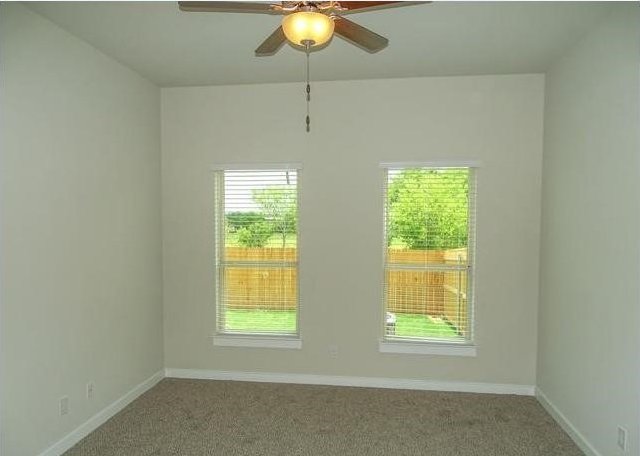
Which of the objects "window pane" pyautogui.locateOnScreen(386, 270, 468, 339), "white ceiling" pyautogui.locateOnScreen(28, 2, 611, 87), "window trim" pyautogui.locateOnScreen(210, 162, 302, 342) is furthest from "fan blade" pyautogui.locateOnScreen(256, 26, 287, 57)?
"window pane" pyautogui.locateOnScreen(386, 270, 468, 339)

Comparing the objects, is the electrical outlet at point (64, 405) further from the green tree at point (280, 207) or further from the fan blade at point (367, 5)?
the fan blade at point (367, 5)

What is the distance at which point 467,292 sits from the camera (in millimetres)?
3688

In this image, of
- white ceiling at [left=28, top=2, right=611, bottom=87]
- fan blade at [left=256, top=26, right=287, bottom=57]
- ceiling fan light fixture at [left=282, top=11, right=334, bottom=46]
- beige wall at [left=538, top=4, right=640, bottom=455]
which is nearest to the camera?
ceiling fan light fixture at [left=282, top=11, right=334, bottom=46]

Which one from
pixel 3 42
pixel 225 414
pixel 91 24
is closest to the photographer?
pixel 3 42

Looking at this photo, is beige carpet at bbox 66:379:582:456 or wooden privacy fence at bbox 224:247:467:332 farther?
wooden privacy fence at bbox 224:247:467:332

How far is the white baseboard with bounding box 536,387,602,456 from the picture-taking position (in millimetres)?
2652

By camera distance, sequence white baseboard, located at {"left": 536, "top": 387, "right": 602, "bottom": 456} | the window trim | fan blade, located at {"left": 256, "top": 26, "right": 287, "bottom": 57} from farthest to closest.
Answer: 1. the window trim
2. white baseboard, located at {"left": 536, "top": 387, "right": 602, "bottom": 456}
3. fan blade, located at {"left": 256, "top": 26, "right": 287, "bottom": 57}

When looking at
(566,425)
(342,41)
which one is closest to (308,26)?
(342,41)

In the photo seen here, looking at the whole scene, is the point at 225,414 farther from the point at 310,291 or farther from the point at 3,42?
the point at 3,42

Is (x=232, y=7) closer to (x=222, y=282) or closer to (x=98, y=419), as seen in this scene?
(x=222, y=282)

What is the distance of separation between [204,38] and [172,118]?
4.24 feet

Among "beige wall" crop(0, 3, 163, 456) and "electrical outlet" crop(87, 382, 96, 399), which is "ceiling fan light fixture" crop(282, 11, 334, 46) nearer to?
"beige wall" crop(0, 3, 163, 456)

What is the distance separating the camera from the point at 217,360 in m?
3.97

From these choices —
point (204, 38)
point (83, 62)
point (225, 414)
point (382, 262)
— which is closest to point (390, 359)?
point (382, 262)
